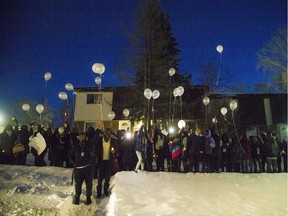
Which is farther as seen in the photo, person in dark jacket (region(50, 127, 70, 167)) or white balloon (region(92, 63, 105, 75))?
person in dark jacket (region(50, 127, 70, 167))

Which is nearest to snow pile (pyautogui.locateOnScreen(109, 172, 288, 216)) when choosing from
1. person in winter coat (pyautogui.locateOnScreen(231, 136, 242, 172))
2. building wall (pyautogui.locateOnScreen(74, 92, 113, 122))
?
person in winter coat (pyautogui.locateOnScreen(231, 136, 242, 172))

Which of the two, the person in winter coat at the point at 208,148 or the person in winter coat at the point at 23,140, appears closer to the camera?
the person in winter coat at the point at 208,148

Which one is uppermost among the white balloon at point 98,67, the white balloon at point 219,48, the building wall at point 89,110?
the white balloon at point 219,48

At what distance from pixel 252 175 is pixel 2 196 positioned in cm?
884

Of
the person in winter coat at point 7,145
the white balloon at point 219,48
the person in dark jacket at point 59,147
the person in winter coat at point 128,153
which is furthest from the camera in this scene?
the white balloon at point 219,48

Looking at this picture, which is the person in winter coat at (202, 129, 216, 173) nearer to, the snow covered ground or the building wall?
the snow covered ground

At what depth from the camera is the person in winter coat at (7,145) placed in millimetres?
12742

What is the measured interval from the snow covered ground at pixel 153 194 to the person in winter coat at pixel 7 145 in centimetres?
146

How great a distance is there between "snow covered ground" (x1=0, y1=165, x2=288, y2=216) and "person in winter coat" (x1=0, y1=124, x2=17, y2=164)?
146 centimetres

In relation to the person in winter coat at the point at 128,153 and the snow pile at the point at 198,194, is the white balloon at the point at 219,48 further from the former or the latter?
the snow pile at the point at 198,194

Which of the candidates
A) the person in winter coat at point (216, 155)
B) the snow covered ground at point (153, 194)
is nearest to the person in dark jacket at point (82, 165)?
the snow covered ground at point (153, 194)

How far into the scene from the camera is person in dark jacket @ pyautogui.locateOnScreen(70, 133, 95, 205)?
7859mm

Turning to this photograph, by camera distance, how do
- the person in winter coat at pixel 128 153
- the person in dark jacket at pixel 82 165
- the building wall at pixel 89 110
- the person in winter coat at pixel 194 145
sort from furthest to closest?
the building wall at pixel 89 110 → the person in winter coat at pixel 128 153 → the person in winter coat at pixel 194 145 → the person in dark jacket at pixel 82 165

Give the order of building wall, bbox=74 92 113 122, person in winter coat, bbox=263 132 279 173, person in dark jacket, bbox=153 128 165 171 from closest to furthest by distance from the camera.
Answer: person in dark jacket, bbox=153 128 165 171, person in winter coat, bbox=263 132 279 173, building wall, bbox=74 92 113 122
